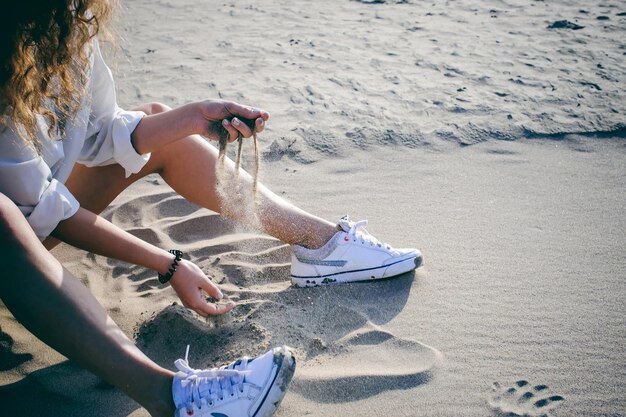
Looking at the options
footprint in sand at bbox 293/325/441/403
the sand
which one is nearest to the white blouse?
the sand

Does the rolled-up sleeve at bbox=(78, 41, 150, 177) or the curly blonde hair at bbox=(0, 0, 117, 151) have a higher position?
the curly blonde hair at bbox=(0, 0, 117, 151)

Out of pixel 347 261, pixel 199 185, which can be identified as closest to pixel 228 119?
pixel 199 185

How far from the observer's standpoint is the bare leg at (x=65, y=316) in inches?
59.0

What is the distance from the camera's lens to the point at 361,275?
2408mm

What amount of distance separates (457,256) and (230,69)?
2815mm

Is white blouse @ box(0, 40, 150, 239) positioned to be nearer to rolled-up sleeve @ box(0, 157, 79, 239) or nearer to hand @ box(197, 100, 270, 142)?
rolled-up sleeve @ box(0, 157, 79, 239)

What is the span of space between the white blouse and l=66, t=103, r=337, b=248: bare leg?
95 millimetres

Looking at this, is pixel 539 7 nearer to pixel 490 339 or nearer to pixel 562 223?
pixel 562 223

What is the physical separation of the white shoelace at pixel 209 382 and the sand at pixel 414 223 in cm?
25

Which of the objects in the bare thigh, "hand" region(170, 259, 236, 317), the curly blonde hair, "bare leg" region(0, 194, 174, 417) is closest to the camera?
"bare leg" region(0, 194, 174, 417)

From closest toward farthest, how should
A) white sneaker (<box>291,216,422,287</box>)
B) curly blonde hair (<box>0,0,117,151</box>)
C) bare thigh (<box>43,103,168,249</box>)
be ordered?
curly blonde hair (<box>0,0,117,151</box>) < bare thigh (<box>43,103,168,249</box>) < white sneaker (<box>291,216,422,287</box>)

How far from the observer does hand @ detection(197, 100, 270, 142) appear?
1.99m

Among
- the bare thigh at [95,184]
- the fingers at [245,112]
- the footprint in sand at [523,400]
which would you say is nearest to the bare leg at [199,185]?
the bare thigh at [95,184]

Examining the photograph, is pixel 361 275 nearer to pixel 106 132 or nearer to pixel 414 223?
pixel 414 223
